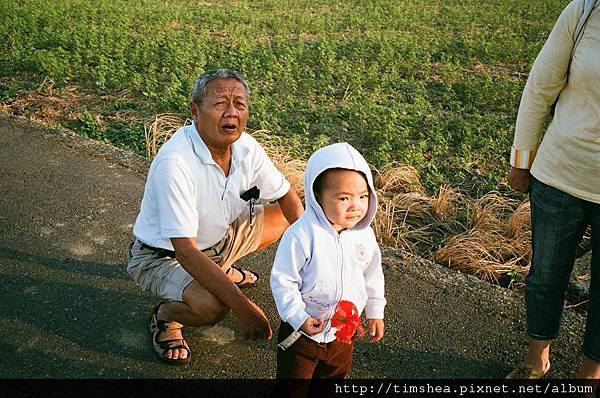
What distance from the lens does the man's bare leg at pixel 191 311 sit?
117 inches

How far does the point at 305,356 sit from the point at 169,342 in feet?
3.01

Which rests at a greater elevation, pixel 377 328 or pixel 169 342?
pixel 377 328

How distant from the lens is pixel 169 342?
3.17 m

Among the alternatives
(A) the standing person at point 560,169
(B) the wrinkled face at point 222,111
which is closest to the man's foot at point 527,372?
(A) the standing person at point 560,169

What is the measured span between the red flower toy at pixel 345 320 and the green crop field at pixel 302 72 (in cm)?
344

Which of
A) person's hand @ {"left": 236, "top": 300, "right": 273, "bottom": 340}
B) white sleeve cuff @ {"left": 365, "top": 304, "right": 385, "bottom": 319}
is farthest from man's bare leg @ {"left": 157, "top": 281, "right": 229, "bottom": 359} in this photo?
white sleeve cuff @ {"left": 365, "top": 304, "right": 385, "bottom": 319}

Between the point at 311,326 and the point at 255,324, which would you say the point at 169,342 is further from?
the point at 311,326

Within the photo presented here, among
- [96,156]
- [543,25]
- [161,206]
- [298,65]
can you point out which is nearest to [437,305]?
[161,206]

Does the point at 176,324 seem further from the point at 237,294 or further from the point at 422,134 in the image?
the point at 422,134

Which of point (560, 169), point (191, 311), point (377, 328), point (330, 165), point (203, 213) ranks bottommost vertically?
point (191, 311)

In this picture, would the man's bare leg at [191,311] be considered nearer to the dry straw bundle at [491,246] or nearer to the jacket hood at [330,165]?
the jacket hood at [330,165]

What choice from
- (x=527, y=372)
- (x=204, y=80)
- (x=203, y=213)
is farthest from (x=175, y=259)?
(x=527, y=372)

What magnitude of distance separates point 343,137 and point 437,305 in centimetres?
345

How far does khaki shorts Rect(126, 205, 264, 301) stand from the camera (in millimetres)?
3115
